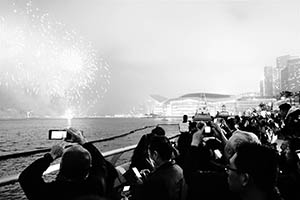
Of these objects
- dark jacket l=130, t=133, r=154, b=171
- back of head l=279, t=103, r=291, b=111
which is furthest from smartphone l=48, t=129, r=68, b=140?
back of head l=279, t=103, r=291, b=111

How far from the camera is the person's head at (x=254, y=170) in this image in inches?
74.2

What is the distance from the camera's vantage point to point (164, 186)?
3.00 metres

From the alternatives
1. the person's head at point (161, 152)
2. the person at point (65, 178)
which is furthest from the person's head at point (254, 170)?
the person's head at point (161, 152)

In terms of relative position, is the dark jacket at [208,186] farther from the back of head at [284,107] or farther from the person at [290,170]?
the back of head at [284,107]

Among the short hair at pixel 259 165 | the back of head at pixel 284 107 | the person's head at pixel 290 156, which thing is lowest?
the person's head at pixel 290 156

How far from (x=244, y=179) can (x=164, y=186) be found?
1.23 meters

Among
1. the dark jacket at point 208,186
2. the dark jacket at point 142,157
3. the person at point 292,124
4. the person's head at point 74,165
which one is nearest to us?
the person's head at point 74,165

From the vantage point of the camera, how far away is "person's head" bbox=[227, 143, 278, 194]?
1.89 metres

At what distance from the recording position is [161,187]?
2.99m

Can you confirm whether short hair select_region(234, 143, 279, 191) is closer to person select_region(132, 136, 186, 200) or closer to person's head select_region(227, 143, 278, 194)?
person's head select_region(227, 143, 278, 194)

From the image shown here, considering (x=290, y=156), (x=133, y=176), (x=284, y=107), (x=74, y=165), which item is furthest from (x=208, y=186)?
(x=284, y=107)

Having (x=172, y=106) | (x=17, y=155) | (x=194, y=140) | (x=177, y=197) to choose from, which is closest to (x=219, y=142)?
(x=194, y=140)

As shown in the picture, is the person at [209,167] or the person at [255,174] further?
the person at [209,167]

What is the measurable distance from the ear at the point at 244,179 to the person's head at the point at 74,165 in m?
1.15
